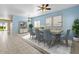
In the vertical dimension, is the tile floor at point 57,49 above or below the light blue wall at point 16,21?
below

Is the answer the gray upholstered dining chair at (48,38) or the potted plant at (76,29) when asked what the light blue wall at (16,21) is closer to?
the gray upholstered dining chair at (48,38)

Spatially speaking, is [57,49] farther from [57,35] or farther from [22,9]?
[22,9]

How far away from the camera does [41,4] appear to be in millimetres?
2691

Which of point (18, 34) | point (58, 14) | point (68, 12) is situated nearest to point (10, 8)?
point (18, 34)

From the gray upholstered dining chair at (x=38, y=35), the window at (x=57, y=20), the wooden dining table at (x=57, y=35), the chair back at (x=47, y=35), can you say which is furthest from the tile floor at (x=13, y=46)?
the window at (x=57, y=20)

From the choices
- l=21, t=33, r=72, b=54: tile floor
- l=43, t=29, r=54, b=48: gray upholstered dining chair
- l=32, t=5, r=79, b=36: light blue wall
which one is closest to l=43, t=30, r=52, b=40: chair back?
l=43, t=29, r=54, b=48: gray upholstered dining chair

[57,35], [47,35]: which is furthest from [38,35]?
[57,35]

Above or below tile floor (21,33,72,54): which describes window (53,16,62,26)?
above

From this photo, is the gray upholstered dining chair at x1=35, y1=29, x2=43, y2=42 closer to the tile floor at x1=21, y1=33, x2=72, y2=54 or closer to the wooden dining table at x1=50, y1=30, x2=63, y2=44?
the tile floor at x1=21, y1=33, x2=72, y2=54

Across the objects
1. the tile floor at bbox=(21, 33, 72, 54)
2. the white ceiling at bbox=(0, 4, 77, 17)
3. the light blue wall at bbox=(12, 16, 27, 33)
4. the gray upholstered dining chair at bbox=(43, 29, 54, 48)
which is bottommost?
the tile floor at bbox=(21, 33, 72, 54)

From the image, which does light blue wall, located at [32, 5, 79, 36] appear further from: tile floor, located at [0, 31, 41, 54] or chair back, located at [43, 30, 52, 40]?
tile floor, located at [0, 31, 41, 54]

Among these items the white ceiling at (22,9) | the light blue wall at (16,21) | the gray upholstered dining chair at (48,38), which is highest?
the white ceiling at (22,9)

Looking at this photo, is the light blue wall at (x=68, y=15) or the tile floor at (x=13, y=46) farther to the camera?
the tile floor at (x=13, y=46)

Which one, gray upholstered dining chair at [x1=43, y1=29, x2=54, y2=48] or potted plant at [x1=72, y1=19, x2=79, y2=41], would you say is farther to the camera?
gray upholstered dining chair at [x1=43, y1=29, x2=54, y2=48]
